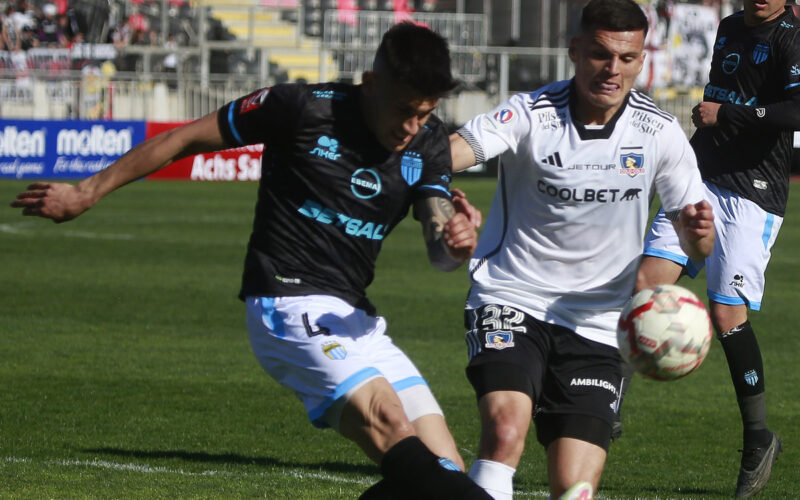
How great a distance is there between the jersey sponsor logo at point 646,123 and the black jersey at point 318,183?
875mm

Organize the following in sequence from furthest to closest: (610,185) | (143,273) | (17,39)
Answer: (17,39), (143,273), (610,185)

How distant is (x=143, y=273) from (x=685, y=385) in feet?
22.1

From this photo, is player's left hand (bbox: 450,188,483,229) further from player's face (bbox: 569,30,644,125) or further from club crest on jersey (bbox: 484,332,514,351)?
player's face (bbox: 569,30,644,125)

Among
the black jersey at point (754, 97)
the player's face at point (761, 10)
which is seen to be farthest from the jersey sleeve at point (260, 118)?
the player's face at point (761, 10)

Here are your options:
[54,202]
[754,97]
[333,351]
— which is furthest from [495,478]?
[754,97]

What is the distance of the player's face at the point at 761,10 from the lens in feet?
21.1

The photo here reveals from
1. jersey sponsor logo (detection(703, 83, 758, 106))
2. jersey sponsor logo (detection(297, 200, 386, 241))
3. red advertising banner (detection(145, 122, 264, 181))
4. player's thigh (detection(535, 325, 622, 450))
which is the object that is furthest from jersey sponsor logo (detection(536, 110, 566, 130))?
red advertising banner (detection(145, 122, 264, 181))

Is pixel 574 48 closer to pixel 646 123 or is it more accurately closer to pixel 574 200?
pixel 646 123

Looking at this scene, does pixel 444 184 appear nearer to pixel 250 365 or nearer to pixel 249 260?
pixel 249 260

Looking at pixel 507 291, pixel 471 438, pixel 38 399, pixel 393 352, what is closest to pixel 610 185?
pixel 507 291

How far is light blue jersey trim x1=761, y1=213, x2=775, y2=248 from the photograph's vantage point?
6.49 meters

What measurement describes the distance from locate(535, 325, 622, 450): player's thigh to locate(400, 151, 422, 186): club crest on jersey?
0.79m

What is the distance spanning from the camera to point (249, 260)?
4500mm

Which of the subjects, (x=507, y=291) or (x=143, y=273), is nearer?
(x=507, y=291)
